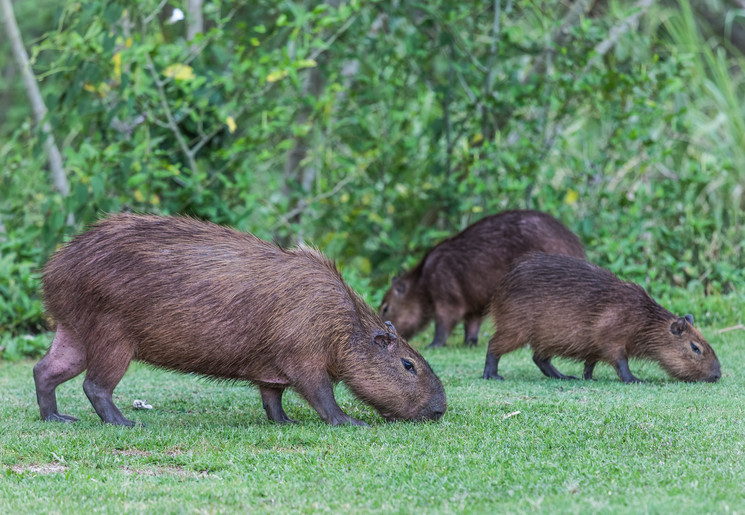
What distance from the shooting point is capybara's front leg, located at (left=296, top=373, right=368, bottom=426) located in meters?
5.36

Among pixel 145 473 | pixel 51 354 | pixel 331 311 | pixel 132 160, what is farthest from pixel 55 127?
pixel 145 473

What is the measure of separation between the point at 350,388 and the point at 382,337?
13.3 inches

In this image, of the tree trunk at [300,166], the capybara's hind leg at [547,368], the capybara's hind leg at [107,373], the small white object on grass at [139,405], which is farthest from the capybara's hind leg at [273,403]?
the tree trunk at [300,166]

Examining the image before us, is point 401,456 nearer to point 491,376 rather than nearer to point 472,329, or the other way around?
point 491,376

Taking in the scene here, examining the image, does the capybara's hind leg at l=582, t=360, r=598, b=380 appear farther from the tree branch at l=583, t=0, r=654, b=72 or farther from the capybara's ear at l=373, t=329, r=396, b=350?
the tree branch at l=583, t=0, r=654, b=72

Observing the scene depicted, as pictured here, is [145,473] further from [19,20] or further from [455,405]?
[19,20]

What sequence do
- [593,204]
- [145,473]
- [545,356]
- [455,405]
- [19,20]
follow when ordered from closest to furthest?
[145,473]
[455,405]
[545,356]
[593,204]
[19,20]

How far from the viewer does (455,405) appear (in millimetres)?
5898

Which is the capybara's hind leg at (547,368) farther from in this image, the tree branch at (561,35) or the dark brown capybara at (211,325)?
the tree branch at (561,35)

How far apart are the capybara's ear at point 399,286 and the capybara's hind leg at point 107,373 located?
14.6 ft

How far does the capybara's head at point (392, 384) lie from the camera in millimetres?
5438

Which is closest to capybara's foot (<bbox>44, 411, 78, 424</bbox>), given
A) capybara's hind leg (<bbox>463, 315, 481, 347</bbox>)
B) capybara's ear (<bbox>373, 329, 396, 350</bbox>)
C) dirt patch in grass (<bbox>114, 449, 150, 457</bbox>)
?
dirt patch in grass (<bbox>114, 449, 150, 457</bbox>)

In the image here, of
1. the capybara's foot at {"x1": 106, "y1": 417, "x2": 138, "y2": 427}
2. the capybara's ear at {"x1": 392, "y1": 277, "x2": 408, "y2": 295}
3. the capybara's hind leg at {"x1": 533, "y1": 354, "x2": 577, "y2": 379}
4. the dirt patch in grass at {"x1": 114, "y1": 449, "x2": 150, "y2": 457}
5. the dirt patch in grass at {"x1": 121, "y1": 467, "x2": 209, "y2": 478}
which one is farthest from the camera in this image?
the capybara's ear at {"x1": 392, "y1": 277, "x2": 408, "y2": 295}

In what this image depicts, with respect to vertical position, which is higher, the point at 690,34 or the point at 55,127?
the point at 690,34
